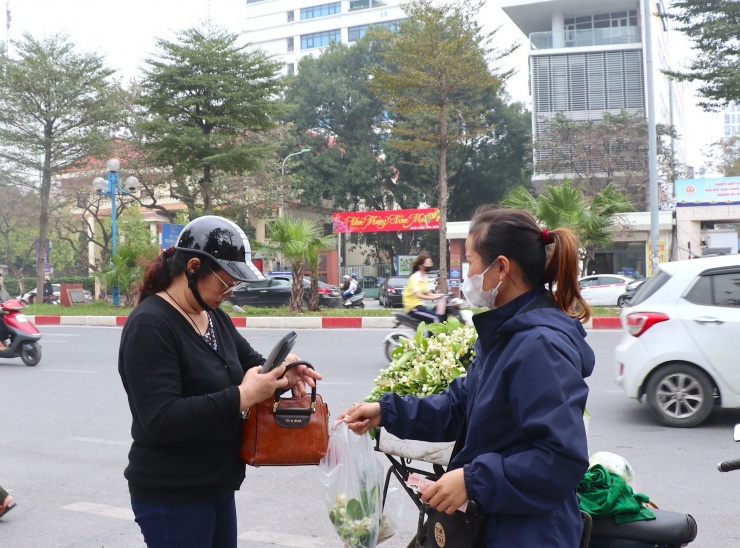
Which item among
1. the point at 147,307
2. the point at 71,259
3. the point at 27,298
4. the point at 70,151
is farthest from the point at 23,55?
the point at 147,307

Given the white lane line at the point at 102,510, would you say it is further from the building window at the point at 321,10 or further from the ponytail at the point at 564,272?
the building window at the point at 321,10

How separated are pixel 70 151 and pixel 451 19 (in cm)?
1539

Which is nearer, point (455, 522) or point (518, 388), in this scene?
point (518, 388)

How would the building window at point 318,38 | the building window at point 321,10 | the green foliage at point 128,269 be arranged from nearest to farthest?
the green foliage at point 128,269 → the building window at point 321,10 → the building window at point 318,38

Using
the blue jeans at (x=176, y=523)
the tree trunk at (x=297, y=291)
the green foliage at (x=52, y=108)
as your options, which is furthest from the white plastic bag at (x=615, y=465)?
the green foliage at (x=52, y=108)

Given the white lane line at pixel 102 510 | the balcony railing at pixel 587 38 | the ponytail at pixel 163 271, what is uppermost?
the balcony railing at pixel 587 38

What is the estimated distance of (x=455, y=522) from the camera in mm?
1946

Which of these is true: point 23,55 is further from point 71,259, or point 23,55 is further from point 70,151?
point 71,259

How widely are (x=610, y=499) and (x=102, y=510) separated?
3.74 meters

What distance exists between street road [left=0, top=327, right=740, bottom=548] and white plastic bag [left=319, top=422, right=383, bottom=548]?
178 cm

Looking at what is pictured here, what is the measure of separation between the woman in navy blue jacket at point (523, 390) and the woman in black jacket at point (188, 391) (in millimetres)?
682

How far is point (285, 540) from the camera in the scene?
14.3 feet

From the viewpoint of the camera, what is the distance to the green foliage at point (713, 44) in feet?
64.7

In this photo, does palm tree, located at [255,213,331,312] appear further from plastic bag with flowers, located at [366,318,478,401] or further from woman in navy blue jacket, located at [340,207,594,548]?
woman in navy blue jacket, located at [340,207,594,548]
